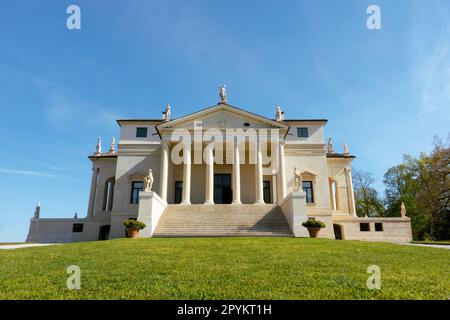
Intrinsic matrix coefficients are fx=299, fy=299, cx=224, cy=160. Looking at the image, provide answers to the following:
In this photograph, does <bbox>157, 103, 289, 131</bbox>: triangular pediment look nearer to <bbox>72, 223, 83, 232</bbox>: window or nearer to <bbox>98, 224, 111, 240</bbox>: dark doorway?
<bbox>98, 224, 111, 240</bbox>: dark doorway

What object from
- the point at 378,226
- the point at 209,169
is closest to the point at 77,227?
the point at 209,169

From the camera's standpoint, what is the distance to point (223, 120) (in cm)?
3266

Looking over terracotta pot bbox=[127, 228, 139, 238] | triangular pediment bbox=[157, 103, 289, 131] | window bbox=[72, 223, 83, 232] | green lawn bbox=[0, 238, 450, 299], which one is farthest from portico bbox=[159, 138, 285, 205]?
green lawn bbox=[0, 238, 450, 299]

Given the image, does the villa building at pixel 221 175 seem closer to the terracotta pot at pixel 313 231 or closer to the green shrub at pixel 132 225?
the green shrub at pixel 132 225

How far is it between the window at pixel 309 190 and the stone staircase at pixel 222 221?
25.1 feet

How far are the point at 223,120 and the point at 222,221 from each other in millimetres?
12289

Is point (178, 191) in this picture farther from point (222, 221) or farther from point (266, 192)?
point (222, 221)

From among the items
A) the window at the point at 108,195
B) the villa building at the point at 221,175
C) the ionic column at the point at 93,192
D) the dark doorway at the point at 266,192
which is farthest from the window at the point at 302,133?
the ionic column at the point at 93,192

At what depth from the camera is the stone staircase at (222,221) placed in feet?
73.7

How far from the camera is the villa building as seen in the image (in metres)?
30.8

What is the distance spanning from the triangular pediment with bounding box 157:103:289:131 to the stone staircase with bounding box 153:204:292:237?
355 inches

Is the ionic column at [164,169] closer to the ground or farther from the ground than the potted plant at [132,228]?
farther from the ground
